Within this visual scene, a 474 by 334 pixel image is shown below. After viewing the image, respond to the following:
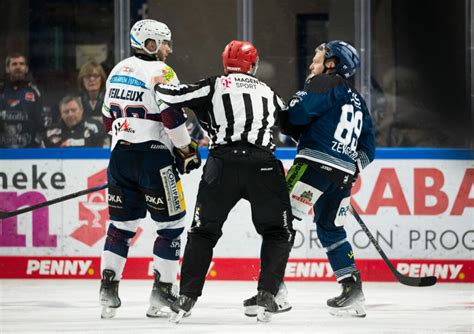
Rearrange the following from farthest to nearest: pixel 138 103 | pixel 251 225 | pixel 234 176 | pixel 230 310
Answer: pixel 251 225
pixel 230 310
pixel 138 103
pixel 234 176

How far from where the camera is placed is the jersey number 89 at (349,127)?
685cm

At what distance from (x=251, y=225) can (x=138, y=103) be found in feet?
7.16

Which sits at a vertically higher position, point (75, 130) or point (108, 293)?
point (75, 130)

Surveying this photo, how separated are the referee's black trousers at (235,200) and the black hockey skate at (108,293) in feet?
1.65

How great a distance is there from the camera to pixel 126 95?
22.4 feet

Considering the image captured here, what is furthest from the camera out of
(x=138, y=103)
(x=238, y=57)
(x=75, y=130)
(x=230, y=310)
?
(x=75, y=130)

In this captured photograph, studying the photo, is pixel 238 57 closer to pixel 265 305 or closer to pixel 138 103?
pixel 138 103

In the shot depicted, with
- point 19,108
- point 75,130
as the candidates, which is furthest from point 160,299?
point 19,108

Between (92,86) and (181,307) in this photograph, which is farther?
(92,86)

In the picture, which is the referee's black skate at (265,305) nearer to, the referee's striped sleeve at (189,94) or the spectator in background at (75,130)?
the referee's striped sleeve at (189,94)

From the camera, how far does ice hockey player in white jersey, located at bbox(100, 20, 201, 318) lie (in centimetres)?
683

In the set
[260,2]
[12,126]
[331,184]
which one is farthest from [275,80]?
[331,184]

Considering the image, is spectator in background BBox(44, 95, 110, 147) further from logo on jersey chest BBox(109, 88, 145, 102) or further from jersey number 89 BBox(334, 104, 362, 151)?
jersey number 89 BBox(334, 104, 362, 151)

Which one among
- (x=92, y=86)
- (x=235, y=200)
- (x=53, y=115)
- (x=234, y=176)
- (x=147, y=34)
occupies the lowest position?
(x=235, y=200)
